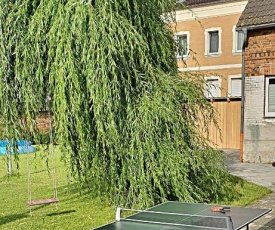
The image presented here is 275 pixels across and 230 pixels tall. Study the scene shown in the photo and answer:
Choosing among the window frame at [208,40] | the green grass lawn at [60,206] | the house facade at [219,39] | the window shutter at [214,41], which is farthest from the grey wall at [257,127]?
the window shutter at [214,41]

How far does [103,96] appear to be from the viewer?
6.58 meters

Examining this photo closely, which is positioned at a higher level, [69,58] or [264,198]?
[69,58]

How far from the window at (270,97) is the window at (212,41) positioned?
9.85 metres

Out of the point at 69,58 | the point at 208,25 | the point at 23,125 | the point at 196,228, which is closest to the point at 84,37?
the point at 69,58

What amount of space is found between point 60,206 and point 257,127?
8.34 m

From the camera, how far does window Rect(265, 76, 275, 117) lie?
13984 mm

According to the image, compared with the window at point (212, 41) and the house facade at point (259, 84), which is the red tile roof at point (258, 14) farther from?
the window at point (212, 41)

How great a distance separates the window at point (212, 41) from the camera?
2361 cm

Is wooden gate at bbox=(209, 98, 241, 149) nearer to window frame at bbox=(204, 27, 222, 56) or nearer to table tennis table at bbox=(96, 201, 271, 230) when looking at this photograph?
window frame at bbox=(204, 27, 222, 56)

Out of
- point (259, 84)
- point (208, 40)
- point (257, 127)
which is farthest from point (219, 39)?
point (257, 127)

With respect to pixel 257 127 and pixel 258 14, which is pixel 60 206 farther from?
pixel 258 14

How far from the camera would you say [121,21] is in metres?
6.94

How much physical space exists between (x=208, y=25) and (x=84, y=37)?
59.6 ft

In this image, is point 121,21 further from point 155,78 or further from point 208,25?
point 208,25
